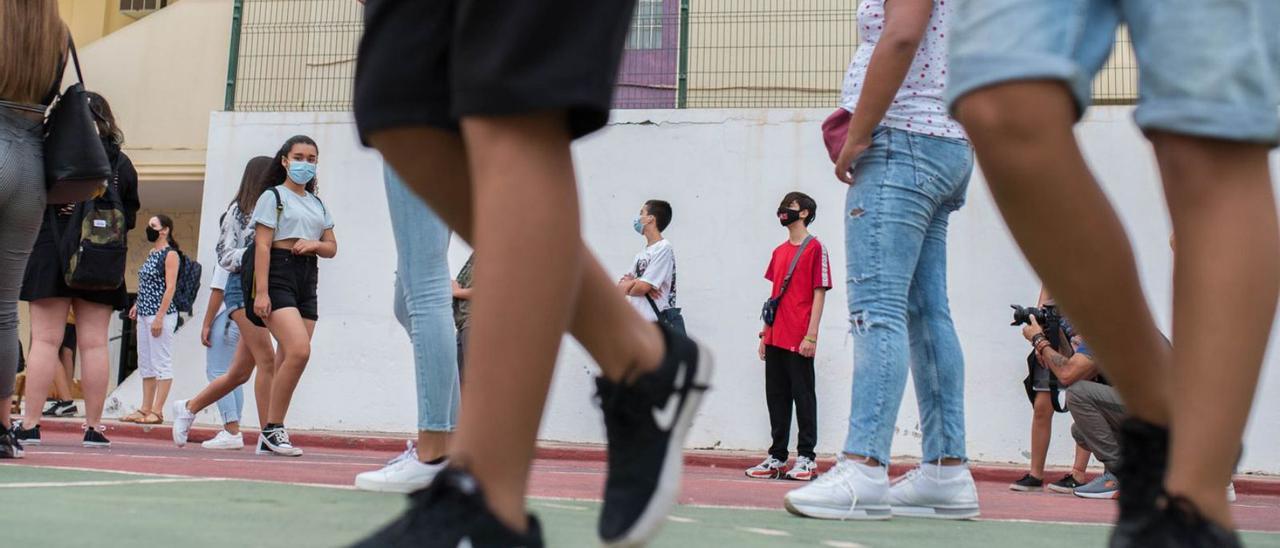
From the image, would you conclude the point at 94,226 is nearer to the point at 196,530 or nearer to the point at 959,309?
the point at 196,530

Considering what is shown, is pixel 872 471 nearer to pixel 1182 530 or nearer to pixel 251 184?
pixel 1182 530

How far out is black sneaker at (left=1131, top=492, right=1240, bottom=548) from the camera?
144 cm

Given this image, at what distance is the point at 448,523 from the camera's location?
140 cm

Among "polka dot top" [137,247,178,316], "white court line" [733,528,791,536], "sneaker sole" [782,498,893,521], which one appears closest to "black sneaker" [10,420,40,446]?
"polka dot top" [137,247,178,316]

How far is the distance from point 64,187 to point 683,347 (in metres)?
3.40

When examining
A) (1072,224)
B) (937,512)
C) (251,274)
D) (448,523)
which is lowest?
(937,512)

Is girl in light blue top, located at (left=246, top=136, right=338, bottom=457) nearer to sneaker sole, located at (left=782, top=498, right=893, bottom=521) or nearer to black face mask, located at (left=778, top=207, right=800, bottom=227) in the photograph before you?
black face mask, located at (left=778, top=207, right=800, bottom=227)

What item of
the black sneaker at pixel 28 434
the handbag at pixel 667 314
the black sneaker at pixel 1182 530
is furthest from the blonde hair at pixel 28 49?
the handbag at pixel 667 314

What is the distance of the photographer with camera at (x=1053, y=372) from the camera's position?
6.48 m

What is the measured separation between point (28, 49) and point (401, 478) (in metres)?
2.23

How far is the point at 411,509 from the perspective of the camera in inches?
56.7

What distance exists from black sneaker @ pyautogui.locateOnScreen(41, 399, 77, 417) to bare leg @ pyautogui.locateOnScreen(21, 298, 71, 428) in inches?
306

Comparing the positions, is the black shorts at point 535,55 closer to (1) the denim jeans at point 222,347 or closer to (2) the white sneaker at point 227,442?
(2) the white sneaker at point 227,442

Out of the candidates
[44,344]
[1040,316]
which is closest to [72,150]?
[44,344]
